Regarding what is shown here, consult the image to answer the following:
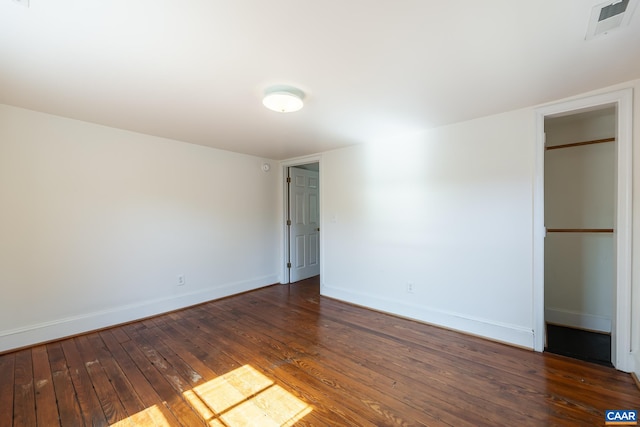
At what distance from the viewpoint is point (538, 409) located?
5.31ft

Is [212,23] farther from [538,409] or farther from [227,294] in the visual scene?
[227,294]

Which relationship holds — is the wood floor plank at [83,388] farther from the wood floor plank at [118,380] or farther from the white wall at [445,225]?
the white wall at [445,225]

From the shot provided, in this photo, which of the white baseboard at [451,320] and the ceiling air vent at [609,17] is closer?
the ceiling air vent at [609,17]

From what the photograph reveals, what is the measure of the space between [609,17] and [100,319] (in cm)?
458

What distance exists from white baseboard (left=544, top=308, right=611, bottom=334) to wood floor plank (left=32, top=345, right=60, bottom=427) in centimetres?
460

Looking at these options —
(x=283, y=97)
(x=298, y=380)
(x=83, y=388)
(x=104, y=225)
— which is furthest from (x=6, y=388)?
(x=283, y=97)

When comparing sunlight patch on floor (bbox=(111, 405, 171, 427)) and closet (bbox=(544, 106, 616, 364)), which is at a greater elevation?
closet (bbox=(544, 106, 616, 364))

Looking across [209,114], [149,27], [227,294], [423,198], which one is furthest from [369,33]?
[227,294]

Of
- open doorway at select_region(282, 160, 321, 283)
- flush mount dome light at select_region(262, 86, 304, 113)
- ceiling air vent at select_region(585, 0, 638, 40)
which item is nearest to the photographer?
ceiling air vent at select_region(585, 0, 638, 40)

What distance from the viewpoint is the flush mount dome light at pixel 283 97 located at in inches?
74.8

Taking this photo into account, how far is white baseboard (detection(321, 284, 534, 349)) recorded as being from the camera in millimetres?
2383

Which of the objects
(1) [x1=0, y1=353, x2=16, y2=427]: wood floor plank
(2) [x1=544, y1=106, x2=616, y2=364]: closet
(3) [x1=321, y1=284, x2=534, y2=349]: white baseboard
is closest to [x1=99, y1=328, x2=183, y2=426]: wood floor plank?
(1) [x1=0, y1=353, x2=16, y2=427]: wood floor plank

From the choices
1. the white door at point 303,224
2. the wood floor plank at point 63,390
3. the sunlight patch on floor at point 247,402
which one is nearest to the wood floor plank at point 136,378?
the sunlight patch on floor at point 247,402

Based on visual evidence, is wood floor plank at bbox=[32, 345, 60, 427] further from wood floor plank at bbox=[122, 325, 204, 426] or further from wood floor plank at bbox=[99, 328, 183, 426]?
wood floor plank at bbox=[122, 325, 204, 426]
